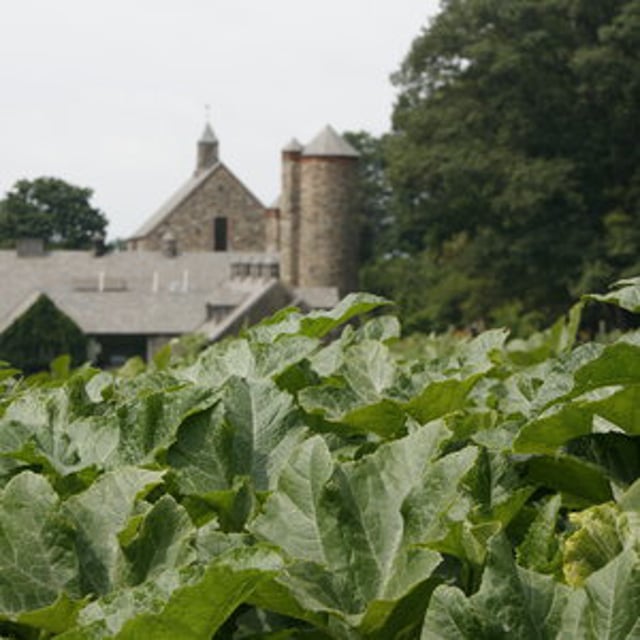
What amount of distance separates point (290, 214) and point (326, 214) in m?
1.86

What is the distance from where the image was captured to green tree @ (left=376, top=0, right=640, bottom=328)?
32406mm

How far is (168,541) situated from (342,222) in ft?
153

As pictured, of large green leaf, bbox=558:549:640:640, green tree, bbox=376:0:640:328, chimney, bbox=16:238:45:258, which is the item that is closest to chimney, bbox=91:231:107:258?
chimney, bbox=16:238:45:258

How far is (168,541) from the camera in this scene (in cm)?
95

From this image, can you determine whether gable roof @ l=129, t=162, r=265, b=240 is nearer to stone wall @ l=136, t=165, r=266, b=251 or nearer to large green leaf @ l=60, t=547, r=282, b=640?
stone wall @ l=136, t=165, r=266, b=251

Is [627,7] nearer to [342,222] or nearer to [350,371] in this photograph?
[342,222]

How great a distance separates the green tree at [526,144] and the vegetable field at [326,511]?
102 feet

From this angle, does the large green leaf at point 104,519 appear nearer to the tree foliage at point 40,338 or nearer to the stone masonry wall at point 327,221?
the tree foliage at point 40,338

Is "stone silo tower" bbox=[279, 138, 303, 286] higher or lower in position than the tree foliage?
higher

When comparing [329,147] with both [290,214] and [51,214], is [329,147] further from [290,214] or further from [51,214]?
[51,214]

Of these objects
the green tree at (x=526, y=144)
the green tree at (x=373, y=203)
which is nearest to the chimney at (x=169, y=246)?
the green tree at (x=373, y=203)

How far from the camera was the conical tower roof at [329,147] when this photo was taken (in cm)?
4659

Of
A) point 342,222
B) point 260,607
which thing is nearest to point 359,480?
point 260,607

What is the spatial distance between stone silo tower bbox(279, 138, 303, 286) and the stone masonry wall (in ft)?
1.08
